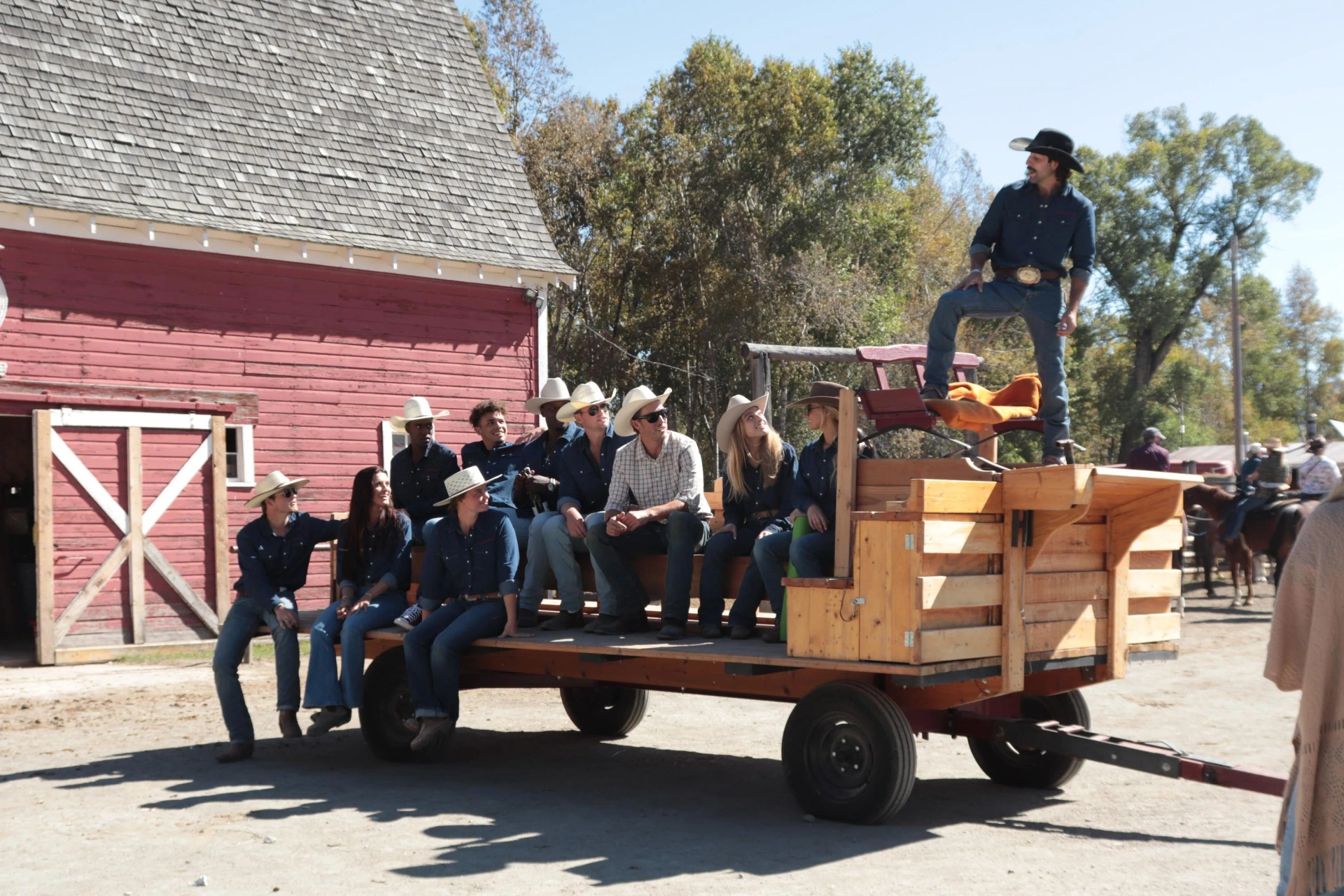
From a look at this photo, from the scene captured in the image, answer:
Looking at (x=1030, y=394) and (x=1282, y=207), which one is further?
(x=1282, y=207)

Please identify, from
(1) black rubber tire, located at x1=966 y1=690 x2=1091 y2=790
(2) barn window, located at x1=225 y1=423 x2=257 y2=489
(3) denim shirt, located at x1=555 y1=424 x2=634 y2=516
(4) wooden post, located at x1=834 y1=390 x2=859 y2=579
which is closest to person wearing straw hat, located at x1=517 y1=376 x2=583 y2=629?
(3) denim shirt, located at x1=555 y1=424 x2=634 y2=516

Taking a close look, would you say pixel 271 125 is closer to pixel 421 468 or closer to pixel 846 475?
pixel 421 468

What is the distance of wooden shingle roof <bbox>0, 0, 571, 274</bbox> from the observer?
1463 cm

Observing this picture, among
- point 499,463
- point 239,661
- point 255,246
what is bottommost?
point 239,661

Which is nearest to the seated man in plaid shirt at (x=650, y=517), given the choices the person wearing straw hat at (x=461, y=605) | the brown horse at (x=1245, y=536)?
the person wearing straw hat at (x=461, y=605)

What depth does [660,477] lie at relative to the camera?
761 cm

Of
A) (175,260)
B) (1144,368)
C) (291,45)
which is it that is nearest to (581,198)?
(291,45)

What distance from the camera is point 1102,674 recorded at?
21.1 feet

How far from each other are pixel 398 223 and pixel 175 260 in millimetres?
2842

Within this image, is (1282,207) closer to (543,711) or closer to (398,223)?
(398,223)

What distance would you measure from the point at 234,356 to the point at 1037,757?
1116 centimetres

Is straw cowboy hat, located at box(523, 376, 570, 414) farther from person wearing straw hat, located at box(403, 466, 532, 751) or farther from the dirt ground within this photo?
the dirt ground

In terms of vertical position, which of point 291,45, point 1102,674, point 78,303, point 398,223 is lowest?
point 1102,674

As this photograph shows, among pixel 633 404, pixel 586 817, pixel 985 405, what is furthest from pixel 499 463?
pixel 985 405
